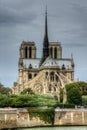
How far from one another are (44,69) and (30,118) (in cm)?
6814

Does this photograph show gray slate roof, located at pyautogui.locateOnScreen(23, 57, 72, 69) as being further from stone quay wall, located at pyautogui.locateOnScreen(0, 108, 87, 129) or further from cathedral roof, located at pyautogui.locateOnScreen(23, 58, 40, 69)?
stone quay wall, located at pyautogui.locateOnScreen(0, 108, 87, 129)

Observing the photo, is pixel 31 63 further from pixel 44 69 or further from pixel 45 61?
pixel 44 69

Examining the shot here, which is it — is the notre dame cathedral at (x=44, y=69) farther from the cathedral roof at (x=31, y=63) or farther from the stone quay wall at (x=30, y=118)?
the stone quay wall at (x=30, y=118)

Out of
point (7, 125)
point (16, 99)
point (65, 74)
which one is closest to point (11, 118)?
point (7, 125)

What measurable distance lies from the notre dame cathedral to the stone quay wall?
55880mm

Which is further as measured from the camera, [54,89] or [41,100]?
[54,89]

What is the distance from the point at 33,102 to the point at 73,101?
33.2 ft

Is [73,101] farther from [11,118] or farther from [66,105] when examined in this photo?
[11,118]

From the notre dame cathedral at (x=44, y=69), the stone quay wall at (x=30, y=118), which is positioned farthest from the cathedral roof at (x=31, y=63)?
the stone quay wall at (x=30, y=118)

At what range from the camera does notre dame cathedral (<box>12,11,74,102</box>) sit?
138250 mm

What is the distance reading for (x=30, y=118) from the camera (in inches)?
2852

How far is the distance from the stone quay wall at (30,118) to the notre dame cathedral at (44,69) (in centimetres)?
5588

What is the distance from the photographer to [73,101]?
302 feet

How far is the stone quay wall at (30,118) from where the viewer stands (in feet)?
231
